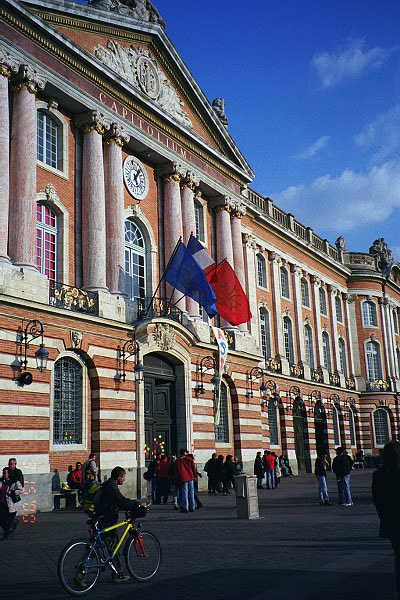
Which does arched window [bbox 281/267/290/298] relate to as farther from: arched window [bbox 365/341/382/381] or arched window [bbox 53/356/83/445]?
arched window [bbox 53/356/83/445]

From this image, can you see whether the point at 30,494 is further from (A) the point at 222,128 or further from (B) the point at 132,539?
(A) the point at 222,128

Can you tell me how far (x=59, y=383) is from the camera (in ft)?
71.9

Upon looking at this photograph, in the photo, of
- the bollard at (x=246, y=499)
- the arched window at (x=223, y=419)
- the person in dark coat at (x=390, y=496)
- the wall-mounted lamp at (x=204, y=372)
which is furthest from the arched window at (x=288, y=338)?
the person in dark coat at (x=390, y=496)

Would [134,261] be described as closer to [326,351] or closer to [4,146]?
[4,146]

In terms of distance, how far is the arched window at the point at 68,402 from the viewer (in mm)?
21766

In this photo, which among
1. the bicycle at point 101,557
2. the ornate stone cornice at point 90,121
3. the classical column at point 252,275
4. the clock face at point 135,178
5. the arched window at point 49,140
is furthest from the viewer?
the classical column at point 252,275

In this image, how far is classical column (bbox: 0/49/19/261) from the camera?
A: 2027 centimetres

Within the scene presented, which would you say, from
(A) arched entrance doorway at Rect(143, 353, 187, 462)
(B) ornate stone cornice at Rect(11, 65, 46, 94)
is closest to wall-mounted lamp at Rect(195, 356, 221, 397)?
(A) arched entrance doorway at Rect(143, 353, 187, 462)

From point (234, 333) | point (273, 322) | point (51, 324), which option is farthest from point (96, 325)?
point (273, 322)

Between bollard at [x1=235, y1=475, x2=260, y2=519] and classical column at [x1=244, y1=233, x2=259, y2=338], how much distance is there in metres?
20.6

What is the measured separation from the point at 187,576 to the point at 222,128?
2639 cm

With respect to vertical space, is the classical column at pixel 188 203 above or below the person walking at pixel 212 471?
above

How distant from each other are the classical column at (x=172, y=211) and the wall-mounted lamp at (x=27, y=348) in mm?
8497

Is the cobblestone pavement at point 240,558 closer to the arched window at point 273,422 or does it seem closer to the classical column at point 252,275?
the classical column at point 252,275
